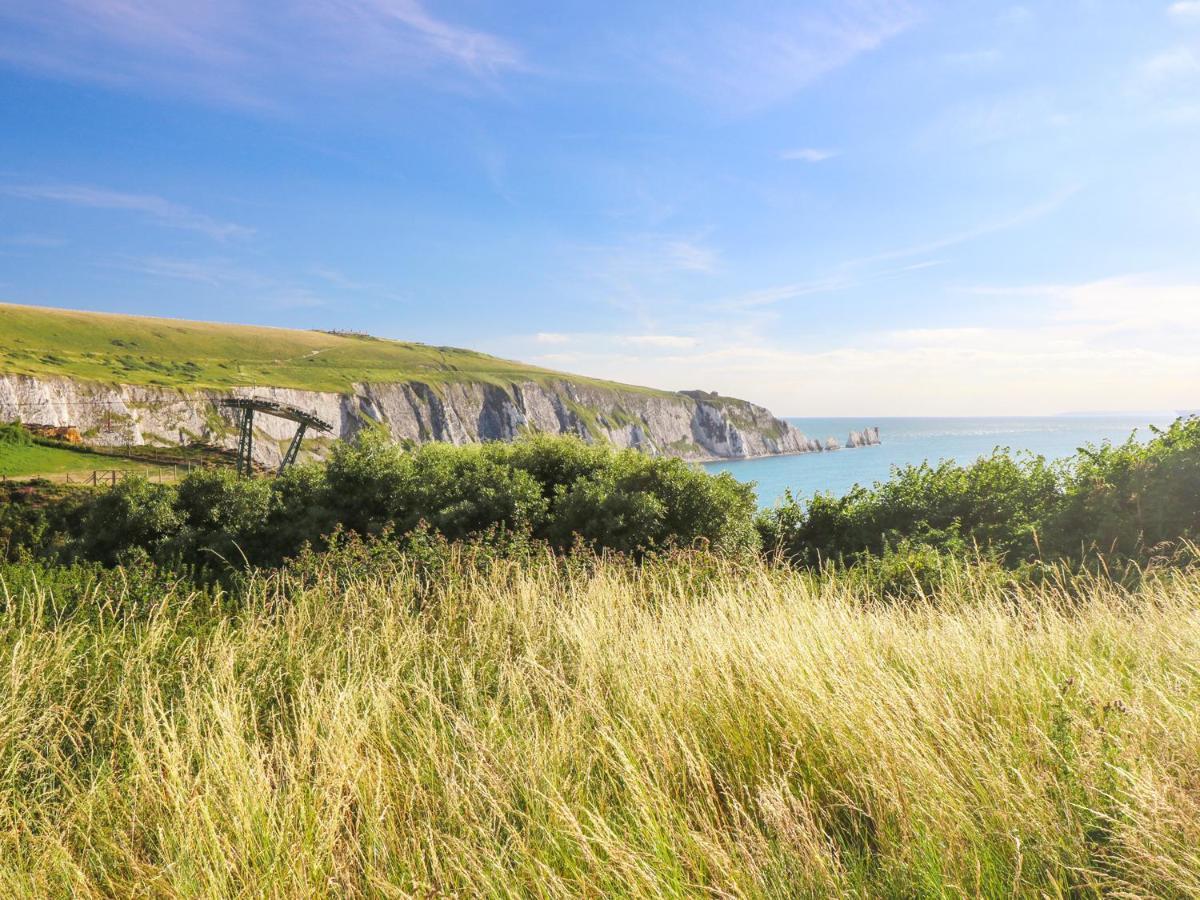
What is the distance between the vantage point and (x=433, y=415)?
420 feet

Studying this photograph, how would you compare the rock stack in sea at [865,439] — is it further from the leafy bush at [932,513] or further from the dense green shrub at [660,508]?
the dense green shrub at [660,508]

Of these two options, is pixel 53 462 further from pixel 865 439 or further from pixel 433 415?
pixel 865 439

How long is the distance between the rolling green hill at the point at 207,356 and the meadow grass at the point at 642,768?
95.9m

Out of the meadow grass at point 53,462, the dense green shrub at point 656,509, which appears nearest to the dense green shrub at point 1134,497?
the dense green shrub at point 656,509

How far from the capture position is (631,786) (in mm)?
2688

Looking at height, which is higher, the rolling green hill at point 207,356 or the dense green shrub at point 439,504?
the rolling green hill at point 207,356

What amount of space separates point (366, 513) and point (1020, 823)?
40.3 ft

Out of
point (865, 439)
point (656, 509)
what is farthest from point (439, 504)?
point (865, 439)

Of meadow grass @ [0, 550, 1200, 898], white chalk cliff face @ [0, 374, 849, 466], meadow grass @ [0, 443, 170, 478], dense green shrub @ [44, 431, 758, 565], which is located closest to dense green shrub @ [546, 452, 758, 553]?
dense green shrub @ [44, 431, 758, 565]

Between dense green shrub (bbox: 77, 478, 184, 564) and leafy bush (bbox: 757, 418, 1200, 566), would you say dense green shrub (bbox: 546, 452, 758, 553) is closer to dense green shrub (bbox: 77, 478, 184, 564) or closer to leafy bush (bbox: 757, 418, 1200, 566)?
leafy bush (bbox: 757, 418, 1200, 566)

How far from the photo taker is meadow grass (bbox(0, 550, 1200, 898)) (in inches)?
88.6

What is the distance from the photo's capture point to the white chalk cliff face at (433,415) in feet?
255

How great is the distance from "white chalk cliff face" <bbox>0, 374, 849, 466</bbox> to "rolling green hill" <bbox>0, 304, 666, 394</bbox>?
3.44 meters

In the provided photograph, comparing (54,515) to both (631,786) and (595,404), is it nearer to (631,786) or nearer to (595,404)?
(631,786)
